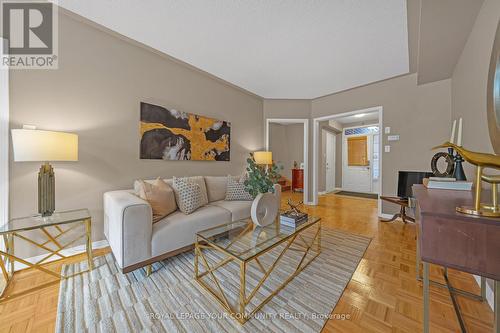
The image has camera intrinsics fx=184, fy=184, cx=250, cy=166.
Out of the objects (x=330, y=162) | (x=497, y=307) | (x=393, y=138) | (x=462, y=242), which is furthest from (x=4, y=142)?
(x=330, y=162)

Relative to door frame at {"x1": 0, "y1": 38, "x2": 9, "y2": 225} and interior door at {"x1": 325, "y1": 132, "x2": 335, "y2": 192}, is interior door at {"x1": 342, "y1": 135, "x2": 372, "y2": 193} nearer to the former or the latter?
interior door at {"x1": 325, "y1": 132, "x2": 335, "y2": 192}

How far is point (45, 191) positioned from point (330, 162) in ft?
21.0

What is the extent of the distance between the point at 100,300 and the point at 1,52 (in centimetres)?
225

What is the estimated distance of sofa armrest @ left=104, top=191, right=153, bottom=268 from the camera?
4.75 feet

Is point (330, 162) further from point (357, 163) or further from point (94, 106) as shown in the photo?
point (94, 106)

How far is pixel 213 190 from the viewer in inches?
105

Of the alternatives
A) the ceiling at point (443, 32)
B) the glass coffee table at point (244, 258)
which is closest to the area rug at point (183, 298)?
the glass coffee table at point (244, 258)

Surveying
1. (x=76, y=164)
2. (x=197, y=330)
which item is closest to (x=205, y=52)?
(x=76, y=164)

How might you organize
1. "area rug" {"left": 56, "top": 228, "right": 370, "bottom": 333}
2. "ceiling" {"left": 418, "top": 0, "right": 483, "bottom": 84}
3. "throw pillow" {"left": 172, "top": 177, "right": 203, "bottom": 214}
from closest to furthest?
"area rug" {"left": 56, "top": 228, "right": 370, "bottom": 333} < "ceiling" {"left": 418, "top": 0, "right": 483, "bottom": 84} < "throw pillow" {"left": 172, "top": 177, "right": 203, "bottom": 214}

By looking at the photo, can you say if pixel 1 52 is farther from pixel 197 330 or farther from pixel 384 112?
pixel 384 112

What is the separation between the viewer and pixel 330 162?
243 inches

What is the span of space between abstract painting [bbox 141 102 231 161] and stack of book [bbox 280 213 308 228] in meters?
1.80

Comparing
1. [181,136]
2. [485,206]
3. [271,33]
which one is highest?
[271,33]

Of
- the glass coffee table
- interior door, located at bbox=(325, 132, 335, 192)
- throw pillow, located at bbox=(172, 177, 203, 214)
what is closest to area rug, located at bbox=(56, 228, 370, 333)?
the glass coffee table
